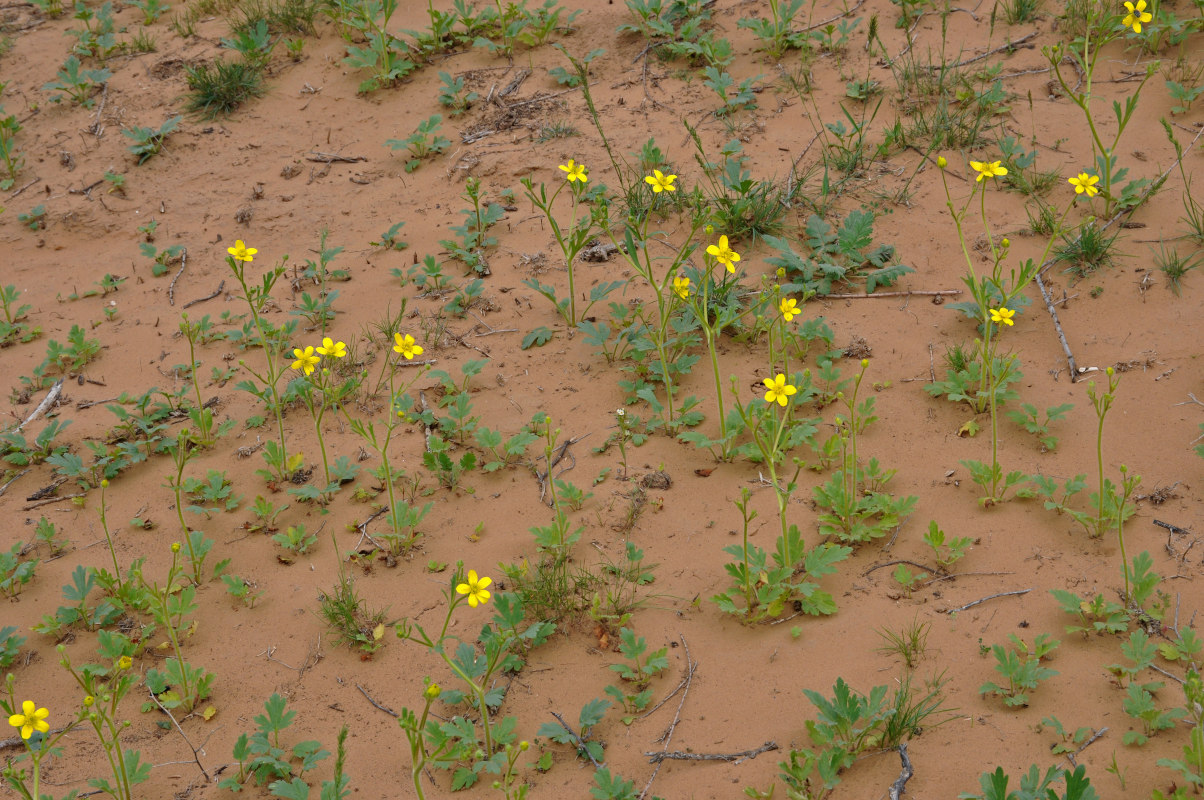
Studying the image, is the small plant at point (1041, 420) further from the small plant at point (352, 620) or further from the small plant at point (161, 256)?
the small plant at point (161, 256)

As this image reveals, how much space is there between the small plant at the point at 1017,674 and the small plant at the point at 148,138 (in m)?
5.23

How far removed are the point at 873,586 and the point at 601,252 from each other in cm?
223

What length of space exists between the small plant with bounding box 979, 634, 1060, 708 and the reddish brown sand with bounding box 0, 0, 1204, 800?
0.05 metres

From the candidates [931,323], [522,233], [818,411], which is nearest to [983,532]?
[818,411]

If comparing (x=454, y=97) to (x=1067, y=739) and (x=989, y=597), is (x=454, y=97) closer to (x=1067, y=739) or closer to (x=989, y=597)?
(x=989, y=597)

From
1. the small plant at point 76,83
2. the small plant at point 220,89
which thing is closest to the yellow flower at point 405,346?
the small plant at point 220,89

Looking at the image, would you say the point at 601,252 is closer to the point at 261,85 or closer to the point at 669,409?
the point at 669,409

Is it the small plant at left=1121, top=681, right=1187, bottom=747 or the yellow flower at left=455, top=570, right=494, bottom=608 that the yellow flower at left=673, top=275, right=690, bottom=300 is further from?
the small plant at left=1121, top=681, right=1187, bottom=747

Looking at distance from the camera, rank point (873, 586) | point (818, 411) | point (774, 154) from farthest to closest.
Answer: point (774, 154), point (818, 411), point (873, 586)

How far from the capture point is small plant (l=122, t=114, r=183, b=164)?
573cm

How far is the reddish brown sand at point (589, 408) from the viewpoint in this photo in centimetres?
284

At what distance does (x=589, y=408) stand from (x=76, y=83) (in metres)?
4.39

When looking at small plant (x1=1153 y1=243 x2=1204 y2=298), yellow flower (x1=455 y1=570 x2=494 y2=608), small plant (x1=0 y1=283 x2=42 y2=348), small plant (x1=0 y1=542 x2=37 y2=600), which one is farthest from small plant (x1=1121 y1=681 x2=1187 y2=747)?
small plant (x1=0 y1=283 x2=42 y2=348)

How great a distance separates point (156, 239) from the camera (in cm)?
527
